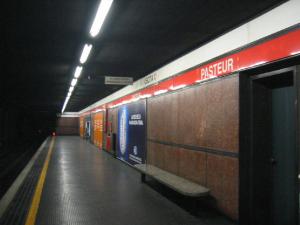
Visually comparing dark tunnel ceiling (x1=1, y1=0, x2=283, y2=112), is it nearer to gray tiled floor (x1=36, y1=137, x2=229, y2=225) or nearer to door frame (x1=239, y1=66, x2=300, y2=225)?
door frame (x1=239, y1=66, x2=300, y2=225)

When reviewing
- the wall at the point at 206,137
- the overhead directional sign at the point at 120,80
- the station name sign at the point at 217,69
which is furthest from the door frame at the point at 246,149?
the overhead directional sign at the point at 120,80

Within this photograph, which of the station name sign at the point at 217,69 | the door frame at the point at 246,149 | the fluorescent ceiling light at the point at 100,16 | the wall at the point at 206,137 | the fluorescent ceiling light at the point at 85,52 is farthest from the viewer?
the fluorescent ceiling light at the point at 85,52

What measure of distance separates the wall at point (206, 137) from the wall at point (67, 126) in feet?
102

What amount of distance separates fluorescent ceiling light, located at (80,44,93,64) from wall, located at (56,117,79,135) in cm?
3017

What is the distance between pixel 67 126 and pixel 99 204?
32.6 meters

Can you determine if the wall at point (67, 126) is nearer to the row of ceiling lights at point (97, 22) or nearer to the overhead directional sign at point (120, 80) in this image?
the overhead directional sign at point (120, 80)

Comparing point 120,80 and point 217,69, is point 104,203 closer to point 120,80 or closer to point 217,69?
point 217,69

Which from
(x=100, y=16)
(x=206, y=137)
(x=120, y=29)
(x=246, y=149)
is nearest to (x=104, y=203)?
(x=206, y=137)

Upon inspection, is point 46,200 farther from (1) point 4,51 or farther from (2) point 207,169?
(1) point 4,51

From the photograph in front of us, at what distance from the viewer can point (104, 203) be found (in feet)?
18.2

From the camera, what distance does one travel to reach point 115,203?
5.56m

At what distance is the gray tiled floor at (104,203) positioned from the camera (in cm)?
461

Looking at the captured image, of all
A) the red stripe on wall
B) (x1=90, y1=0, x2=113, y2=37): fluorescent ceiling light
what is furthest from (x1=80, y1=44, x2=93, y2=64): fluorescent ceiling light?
the red stripe on wall

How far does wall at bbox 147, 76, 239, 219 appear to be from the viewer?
454 centimetres
